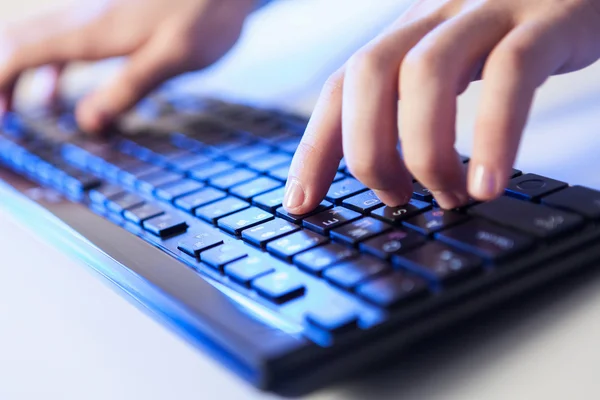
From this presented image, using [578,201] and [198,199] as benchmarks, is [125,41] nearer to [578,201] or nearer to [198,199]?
[198,199]

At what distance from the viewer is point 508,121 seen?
35cm

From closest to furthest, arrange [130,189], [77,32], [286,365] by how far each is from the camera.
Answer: [286,365] < [130,189] < [77,32]

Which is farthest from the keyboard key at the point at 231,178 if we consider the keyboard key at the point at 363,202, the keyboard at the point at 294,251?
the keyboard key at the point at 363,202

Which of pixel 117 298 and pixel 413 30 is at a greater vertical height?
pixel 413 30

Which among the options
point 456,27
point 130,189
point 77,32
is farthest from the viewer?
point 77,32

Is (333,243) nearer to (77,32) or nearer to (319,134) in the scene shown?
(319,134)

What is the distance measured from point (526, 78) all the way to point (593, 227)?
87mm

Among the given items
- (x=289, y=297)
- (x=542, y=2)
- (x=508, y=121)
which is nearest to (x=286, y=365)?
(x=289, y=297)

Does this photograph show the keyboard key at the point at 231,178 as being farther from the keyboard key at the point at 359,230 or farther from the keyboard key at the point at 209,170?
the keyboard key at the point at 359,230

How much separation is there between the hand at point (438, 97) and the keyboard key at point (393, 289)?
0.23 feet

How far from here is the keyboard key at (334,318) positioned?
0.28m

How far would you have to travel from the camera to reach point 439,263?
312mm

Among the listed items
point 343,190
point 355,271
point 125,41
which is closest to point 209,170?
point 343,190

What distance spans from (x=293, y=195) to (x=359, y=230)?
6 cm
